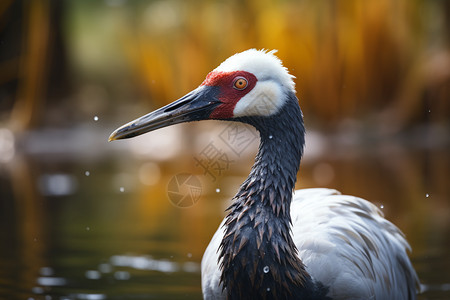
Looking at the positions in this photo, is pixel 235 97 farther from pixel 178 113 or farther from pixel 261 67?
pixel 178 113

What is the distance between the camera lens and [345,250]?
4.76 meters

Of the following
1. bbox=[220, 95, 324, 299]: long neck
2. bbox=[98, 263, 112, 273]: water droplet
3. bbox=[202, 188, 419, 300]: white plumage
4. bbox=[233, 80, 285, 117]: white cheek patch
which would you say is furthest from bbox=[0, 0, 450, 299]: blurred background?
bbox=[233, 80, 285, 117]: white cheek patch

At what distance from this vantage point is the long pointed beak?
4.65m

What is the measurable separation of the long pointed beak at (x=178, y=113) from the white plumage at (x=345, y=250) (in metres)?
0.78

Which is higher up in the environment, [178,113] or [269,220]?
[178,113]

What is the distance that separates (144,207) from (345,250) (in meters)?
4.55

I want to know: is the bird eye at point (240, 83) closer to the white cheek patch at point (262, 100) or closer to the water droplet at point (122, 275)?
the white cheek patch at point (262, 100)

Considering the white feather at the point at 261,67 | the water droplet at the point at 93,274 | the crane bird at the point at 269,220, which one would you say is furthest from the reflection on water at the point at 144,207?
the white feather at the point at 261,67

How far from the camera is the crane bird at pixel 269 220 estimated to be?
176 inches

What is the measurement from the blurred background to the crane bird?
206 centimetres

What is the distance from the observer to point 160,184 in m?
10.5

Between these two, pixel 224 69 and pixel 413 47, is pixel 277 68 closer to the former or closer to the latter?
pixel 224 69

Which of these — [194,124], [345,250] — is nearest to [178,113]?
[345,250]

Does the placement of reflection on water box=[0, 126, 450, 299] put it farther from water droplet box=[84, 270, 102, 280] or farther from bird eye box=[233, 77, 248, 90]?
bird eye box=[233, 77, 248, 90]
